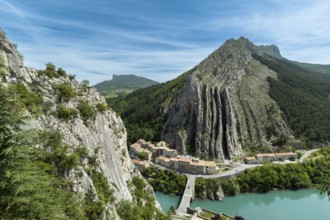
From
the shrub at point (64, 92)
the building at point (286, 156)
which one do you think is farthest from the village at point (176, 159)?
the shrub at point (64, 92)

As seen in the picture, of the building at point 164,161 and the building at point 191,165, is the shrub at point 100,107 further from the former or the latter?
the building at point 164,161

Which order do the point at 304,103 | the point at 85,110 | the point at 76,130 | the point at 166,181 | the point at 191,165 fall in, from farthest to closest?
the point at 304,103 < the point at 191,165 < the point at 166,181 < the point at 85,110 < the point at 76,130

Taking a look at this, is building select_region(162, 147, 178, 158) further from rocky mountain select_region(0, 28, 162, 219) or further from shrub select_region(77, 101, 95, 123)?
shrub select_region(77, 101, 95, 123)

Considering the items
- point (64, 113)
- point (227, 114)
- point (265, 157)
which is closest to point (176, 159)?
point (265, 157)

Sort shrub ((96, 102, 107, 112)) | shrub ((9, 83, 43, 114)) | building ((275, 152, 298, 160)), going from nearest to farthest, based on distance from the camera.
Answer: shrub ((9, 83, 43, 114))
shrub ((96, 102, 107, 112))
building ((275, 152, 298, 160))

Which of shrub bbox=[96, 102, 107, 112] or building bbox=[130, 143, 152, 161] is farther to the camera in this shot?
building bbox=[130, 143, 152, 161]

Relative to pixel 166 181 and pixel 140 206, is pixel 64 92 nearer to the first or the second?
pixel 140 206

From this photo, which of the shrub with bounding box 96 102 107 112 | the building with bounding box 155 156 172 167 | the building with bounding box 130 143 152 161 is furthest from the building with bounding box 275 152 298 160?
the shrub with bounding box 96 102 107 112
